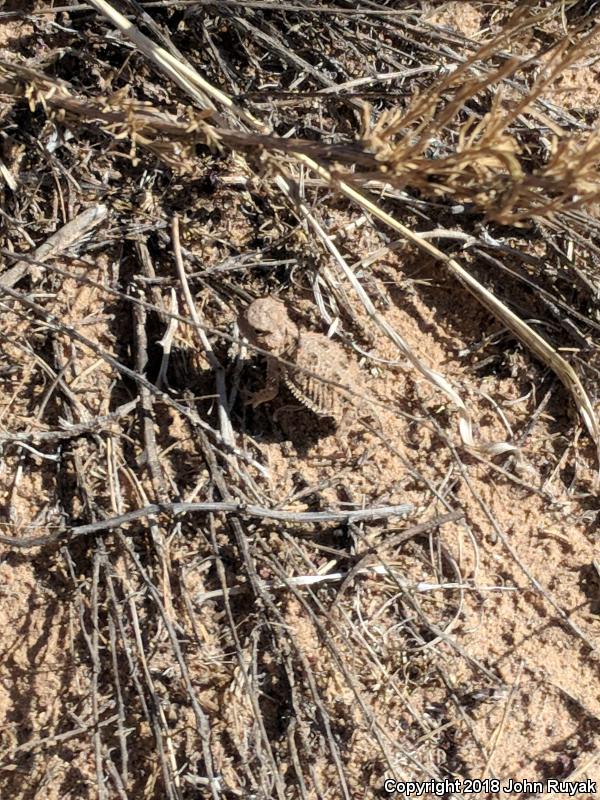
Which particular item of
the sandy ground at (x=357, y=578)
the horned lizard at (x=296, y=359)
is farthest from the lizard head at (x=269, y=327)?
the sandy ground at (x=357, y=578)

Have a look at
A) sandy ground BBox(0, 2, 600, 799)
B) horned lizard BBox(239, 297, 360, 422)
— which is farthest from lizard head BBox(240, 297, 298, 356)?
sandy ground BBox(0, 2, 600, 799)

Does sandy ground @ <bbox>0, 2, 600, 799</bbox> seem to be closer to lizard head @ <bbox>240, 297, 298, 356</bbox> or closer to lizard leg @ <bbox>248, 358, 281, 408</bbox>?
lizard leg @ <bbox>248, 358, 281, 408</bbox>

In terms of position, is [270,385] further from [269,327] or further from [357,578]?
[357,578]

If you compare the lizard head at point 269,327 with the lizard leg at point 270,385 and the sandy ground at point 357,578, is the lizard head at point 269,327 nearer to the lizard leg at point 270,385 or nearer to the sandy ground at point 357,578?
the lizard leg at point 270,385

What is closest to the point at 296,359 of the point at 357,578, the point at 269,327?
the point at 269,327

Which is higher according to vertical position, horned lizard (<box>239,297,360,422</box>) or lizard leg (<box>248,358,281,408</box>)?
horned lizard (<box>239,297,360,422</box>)

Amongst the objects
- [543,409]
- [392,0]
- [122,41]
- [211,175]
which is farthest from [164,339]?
[392,0]

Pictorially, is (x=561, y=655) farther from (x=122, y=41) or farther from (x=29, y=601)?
(x=122, y=41)
